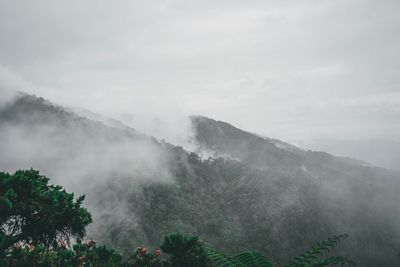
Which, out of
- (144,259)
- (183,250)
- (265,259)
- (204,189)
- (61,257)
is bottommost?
(204,189)

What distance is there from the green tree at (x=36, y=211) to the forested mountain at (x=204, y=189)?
5955 centimetres

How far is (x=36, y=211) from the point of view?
1154 cm

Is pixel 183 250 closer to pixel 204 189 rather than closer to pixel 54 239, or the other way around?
pixel 54 239

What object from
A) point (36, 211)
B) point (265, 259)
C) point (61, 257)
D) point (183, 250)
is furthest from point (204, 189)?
point (265, 259)

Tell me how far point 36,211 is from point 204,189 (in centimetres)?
8869

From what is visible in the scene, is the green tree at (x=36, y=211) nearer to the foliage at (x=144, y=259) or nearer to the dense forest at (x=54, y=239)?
the dense forest at (x=54, y=239)

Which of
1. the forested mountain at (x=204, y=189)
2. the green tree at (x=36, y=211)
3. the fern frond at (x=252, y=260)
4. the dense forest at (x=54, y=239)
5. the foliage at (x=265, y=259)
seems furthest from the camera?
the forested mountain at (x=204, y=189)

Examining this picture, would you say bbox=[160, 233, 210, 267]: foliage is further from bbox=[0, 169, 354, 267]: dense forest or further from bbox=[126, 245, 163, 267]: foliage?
bbox=[126, 245, 163, 267]: foliage

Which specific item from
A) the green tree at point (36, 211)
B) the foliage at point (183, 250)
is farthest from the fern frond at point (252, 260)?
the green tree at point (36, 211)

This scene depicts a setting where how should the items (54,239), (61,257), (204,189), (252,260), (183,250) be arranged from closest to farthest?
1. (252,260)
2. (61,257)
3. (183,250)
4. (54,239)
5. (204,189)

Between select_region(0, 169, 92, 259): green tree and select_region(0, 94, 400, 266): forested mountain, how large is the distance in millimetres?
59549

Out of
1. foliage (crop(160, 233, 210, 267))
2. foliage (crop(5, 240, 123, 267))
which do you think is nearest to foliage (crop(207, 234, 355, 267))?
foliage (crop(160, 233, 210, 267))

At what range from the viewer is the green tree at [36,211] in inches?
438

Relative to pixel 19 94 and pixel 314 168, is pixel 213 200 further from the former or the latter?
pixel 19 94
